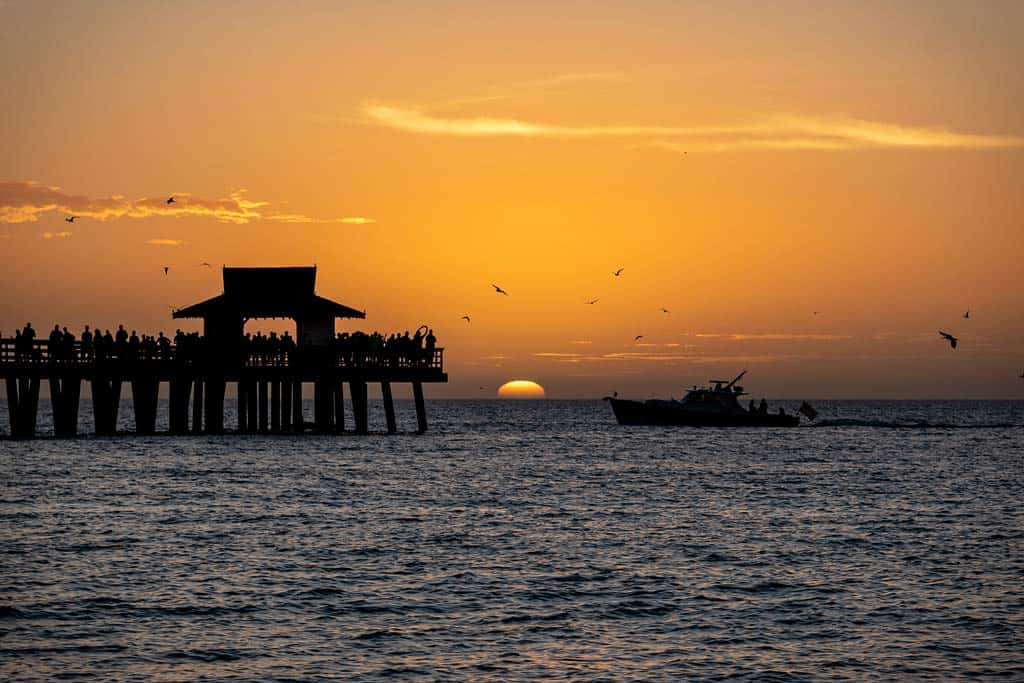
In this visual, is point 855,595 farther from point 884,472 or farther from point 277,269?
point 277,269

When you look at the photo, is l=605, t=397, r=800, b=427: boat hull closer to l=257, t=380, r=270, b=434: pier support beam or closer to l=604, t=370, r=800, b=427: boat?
l=604, t=370, r=800, b=427: boat

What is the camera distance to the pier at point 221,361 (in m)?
61.5

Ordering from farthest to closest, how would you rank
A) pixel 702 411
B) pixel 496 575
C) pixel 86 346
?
pixel 702 411 < pixel 86 346 < pixel 496 575

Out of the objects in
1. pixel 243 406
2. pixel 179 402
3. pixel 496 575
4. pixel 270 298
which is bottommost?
pixel 496 575

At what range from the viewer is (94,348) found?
202ft

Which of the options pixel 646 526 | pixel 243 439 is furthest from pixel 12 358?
pixel 646 526

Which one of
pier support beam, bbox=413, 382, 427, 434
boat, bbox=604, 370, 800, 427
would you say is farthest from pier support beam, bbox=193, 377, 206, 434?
boat, bbox=604, 370, 800, 427

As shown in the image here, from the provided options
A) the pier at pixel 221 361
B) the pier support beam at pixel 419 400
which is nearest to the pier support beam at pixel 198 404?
the pier at pixel 221 361

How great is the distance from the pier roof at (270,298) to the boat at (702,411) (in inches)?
1421

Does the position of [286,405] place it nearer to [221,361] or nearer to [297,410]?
[297,410]

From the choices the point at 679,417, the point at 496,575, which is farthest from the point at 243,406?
the point at 496,575

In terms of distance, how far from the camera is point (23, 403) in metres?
64.2

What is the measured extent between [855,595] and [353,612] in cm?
946

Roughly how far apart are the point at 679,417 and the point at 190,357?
44.1 m
